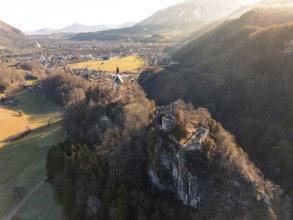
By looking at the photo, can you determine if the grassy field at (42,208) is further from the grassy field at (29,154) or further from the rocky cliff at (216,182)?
the rocky cliff at (216,182)

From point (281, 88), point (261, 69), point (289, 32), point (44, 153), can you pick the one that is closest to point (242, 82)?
point (261, 69)

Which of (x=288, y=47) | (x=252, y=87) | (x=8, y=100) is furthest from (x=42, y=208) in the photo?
(x=288, y=47)

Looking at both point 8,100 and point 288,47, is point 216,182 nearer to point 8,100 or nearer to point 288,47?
point 288,47

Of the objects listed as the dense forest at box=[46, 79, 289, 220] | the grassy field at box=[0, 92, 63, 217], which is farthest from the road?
the dense forest at box=[46, 79, 289, 220]

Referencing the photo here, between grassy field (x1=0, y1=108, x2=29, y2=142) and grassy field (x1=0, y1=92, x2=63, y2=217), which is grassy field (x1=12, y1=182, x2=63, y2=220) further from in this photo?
grassy field (x1=0, y1=108, x2=29, y2=142)

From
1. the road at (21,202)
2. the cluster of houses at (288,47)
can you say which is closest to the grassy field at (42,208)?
the road at (21,202)

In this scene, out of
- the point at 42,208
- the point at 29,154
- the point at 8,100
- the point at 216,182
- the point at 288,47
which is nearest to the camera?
the point at 216,182
